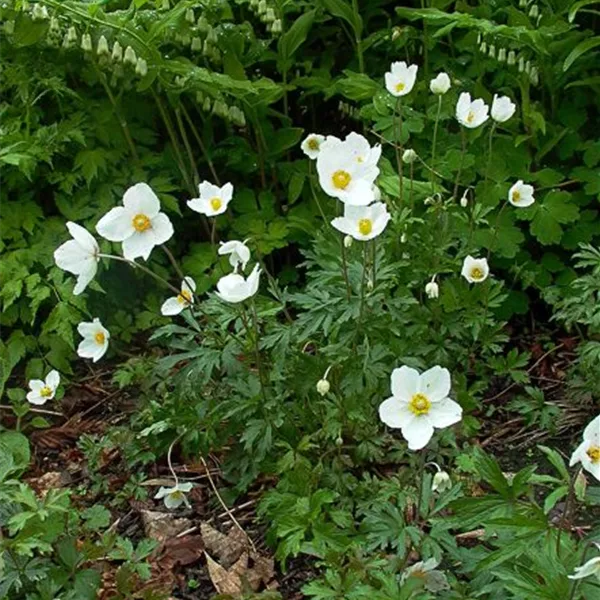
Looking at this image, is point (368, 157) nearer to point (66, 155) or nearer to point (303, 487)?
point (303, 487)

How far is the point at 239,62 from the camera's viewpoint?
3.24 meters

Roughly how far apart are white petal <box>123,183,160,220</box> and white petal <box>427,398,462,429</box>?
0.81 metres

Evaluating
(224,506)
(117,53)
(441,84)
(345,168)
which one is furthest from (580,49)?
(224,506)

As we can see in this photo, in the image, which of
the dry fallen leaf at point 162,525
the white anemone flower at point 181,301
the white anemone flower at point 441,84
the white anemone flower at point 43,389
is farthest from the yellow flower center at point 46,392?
the white anemone flower at point 441,84

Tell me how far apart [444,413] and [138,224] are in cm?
85

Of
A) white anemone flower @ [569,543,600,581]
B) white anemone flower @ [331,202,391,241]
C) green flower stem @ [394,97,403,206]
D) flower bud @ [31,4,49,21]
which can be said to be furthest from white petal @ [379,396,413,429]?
flower bud @ [31,4,49,21]

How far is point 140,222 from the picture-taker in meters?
2.25

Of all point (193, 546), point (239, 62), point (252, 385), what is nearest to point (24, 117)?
point (239, 62)

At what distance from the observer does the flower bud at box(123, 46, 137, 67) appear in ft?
9.43

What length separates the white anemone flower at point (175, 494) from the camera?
2.48 m

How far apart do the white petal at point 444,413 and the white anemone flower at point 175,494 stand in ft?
2.64

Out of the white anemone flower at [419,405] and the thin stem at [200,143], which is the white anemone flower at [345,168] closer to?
the white anemone flower at [419,405]

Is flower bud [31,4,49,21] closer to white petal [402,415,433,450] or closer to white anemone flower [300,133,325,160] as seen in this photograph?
white anemone flower [300,133,325,160]

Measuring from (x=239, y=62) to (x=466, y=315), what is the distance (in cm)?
124
